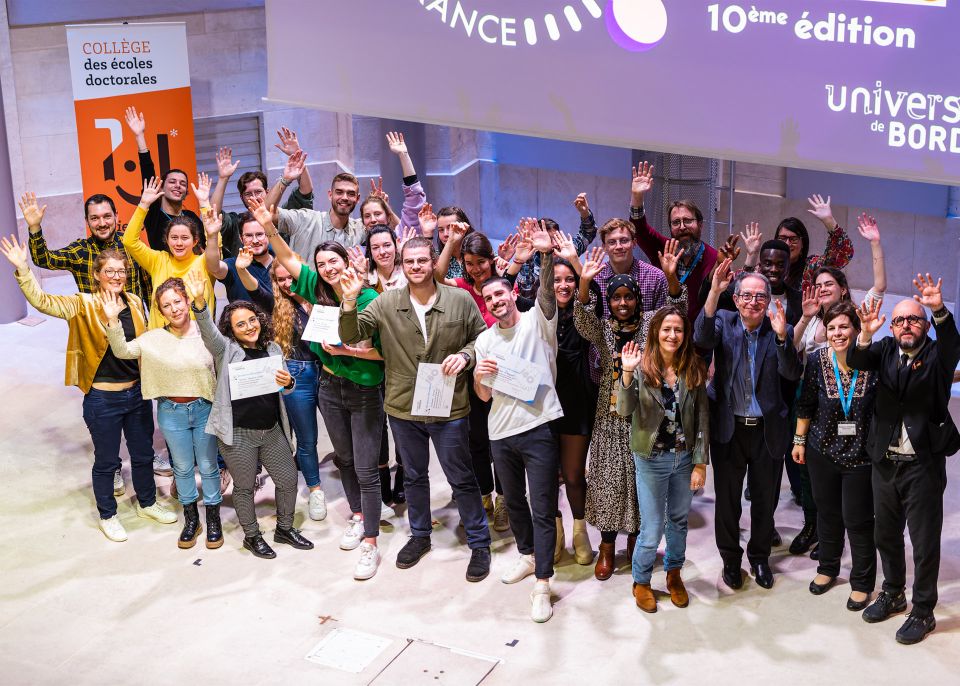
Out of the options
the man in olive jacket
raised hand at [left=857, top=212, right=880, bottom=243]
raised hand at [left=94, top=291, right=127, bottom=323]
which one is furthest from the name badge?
raised hand at [left=94, top=291, right=127, bottom=323]

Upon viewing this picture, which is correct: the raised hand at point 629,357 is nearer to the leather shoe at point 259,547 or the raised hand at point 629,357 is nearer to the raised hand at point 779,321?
the raised hand at point 779,321

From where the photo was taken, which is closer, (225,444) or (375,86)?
(375,86)

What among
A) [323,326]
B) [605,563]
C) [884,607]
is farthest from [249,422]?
[884,607]

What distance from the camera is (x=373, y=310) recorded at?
5.45m

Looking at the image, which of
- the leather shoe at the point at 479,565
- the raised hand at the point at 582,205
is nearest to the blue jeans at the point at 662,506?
the leather shoe at the point at 479,565

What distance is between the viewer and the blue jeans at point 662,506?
510cm

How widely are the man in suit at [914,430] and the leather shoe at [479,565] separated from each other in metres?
1.80

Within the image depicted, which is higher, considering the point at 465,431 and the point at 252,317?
the point at 252,317

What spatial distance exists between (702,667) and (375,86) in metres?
2.78

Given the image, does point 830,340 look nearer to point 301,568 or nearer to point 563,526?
point 563,526

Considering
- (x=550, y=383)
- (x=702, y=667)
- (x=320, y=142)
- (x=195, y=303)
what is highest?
(x=320, y=142)

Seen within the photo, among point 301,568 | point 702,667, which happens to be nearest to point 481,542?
point 301,568

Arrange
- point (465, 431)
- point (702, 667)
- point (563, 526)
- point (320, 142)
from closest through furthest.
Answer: point (702, 667) < point (465, 431) < point (563, 526) < point (320, 142)

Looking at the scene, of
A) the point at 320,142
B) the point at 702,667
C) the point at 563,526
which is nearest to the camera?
the point at 702,667
